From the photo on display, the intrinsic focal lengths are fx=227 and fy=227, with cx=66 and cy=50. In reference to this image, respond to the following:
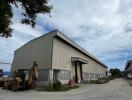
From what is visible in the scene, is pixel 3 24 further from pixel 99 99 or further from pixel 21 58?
pixel 21 58

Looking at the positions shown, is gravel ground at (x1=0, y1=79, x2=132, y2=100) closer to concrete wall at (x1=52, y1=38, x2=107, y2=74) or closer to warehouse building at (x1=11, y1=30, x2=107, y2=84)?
warehouse building at (x1=11, y1=30, x2=107, y2=84)

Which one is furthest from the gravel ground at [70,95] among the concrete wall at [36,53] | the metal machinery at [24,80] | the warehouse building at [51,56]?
the concrete wall at [36,53]

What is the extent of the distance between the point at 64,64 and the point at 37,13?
19.5m

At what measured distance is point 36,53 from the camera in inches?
1281

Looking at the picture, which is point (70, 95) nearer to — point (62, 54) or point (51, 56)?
point (51, 56)

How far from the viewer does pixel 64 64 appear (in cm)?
3356

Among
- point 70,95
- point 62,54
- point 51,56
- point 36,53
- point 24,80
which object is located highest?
point 36,53

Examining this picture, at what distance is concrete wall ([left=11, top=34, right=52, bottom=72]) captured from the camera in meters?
30.1

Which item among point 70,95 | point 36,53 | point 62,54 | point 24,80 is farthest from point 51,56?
point 70,95

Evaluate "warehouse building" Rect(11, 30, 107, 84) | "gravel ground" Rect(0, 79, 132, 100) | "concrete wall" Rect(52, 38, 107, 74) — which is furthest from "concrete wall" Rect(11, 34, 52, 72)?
"gravel ground" Rect(0, 79, 132, 100)

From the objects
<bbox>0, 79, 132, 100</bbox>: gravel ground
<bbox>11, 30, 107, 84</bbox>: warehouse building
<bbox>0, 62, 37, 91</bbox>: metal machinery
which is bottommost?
<bbox>0, 79, 132, 100</bbox>: gravel ground

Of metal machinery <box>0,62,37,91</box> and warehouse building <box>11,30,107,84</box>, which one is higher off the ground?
warehouse building <box>11,30,107,84</box>

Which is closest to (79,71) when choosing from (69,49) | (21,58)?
(69,49)

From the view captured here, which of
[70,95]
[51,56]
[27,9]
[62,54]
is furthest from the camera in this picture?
[62,54]
